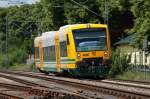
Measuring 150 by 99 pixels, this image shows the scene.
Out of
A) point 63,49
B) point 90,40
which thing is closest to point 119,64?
point 63,49

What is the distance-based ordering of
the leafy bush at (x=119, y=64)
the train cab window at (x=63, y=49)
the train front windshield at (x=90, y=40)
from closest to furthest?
1. the train front windshield at (x=90, y=40)
2. the train cab window at (x=63, y=49)
3. the leafy bush at (x=119, y=64)

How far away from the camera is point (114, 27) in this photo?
234 feet

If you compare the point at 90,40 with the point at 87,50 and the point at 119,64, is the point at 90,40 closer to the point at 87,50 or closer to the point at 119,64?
the point at 87,50

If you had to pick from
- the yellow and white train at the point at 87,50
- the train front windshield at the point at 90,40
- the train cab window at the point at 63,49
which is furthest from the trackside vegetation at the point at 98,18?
the train front windshield at the point at 90,40

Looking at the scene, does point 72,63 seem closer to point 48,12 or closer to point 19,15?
point 48,12

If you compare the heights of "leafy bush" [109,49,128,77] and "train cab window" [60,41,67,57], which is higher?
"train cab window" [60,41,67,57]

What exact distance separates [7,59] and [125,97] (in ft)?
201

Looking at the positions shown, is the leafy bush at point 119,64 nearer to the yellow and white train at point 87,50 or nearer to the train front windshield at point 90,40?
the yellow and white train at point 87,50

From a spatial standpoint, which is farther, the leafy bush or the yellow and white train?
the leafy bush

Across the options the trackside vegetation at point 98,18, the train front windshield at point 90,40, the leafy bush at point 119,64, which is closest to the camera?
the train front windshield at point 90,40

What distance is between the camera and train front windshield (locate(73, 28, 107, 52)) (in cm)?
3244

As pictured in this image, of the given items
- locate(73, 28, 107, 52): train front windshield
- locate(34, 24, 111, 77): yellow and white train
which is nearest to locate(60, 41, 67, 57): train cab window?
locate(34, 24, 111, 77): yellow and white train

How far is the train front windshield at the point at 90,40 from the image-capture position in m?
32.4

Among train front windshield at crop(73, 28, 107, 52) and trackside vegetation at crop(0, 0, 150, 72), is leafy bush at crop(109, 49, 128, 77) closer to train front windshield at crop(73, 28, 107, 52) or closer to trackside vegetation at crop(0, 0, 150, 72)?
trackside vegetation at crop(0, 0, 150, 72)
